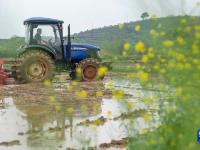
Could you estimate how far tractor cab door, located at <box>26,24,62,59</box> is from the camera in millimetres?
19078

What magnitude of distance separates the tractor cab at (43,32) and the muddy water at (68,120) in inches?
135

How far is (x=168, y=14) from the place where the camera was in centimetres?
493

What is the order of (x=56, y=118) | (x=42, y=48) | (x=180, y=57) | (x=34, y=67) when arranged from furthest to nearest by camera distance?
(x=34, y=67)
(x=42, y=48)
(x=56, y=118)
(x=180, y=57)

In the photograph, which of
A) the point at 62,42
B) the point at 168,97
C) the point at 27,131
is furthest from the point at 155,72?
the point at 62,42

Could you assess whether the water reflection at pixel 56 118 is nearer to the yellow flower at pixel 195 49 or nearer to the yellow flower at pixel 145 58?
the yellow flower at pixel 145 58

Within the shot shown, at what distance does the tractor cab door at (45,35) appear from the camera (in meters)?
19.1

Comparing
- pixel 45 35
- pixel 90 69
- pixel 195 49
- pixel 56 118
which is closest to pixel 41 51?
pixel 45 35

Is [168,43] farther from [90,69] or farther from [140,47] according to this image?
[90,69]

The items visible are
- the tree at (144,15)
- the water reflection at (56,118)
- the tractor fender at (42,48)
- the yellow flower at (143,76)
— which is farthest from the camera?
the tractor fender at (42,48)

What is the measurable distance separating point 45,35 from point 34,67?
4.03 feet

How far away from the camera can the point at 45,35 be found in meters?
19.4

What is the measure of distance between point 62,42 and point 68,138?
10893 mm

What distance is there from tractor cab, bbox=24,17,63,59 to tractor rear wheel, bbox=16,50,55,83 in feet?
1.17

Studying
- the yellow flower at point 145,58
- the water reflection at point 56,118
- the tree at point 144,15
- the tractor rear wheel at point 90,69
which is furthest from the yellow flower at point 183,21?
the tractor rear wheel at point 90,69
